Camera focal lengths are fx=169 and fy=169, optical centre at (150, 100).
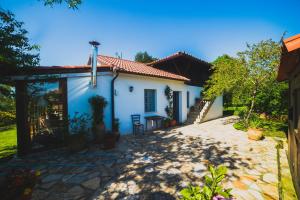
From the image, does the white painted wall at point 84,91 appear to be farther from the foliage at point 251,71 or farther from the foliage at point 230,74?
the foliage at point 251,71

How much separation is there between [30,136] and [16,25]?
4.26m

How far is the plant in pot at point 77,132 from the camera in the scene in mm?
6559

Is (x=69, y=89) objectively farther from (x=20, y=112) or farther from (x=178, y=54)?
(x=178, y=54)

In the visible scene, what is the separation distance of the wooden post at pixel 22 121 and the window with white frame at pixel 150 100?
242 inches

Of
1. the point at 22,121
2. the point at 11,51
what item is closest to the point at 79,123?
the point at 22,121

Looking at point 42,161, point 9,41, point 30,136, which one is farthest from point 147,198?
point 30,136

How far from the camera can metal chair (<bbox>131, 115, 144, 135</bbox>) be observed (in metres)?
9.34

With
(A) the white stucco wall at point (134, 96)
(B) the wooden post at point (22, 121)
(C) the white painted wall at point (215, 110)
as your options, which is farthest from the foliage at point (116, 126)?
(C) the white painted wall at point (215, 110)

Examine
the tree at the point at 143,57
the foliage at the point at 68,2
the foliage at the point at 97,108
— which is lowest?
the foliage at the point at 97,108

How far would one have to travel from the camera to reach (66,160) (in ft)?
19.0

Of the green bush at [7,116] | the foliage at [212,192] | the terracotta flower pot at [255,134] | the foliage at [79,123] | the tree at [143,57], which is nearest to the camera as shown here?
the foliage at [212,192]

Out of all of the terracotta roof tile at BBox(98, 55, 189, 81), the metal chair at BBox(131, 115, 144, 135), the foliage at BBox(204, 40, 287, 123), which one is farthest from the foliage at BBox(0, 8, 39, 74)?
the foliage at BBox(204, 40, 287, 123)

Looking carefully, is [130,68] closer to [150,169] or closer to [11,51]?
[11,51]

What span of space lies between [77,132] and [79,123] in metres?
0.43
